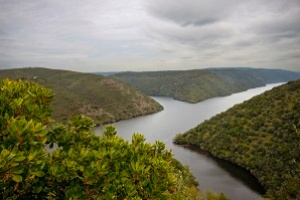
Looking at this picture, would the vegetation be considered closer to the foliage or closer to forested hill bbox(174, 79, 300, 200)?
the foliage

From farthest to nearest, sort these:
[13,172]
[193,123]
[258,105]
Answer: [193,123] → [258,105] → [13,172]

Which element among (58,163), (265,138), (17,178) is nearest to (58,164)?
(58,163)

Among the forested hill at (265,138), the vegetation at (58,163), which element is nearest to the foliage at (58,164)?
the vegetation at (58,163)

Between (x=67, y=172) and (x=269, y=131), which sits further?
(x=269, y=131)

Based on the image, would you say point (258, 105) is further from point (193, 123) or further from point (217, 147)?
point (193, 123)

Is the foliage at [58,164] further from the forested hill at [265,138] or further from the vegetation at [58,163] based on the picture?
the forested hill at [265,138]

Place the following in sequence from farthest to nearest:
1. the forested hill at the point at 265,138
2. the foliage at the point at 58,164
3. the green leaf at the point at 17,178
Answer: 1. the forested hill at the point at 265,138
2. the foliage at the point at 58,164
3. the green leaf at the point at 17,178

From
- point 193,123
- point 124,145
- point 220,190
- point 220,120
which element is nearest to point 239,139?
point 220,120
